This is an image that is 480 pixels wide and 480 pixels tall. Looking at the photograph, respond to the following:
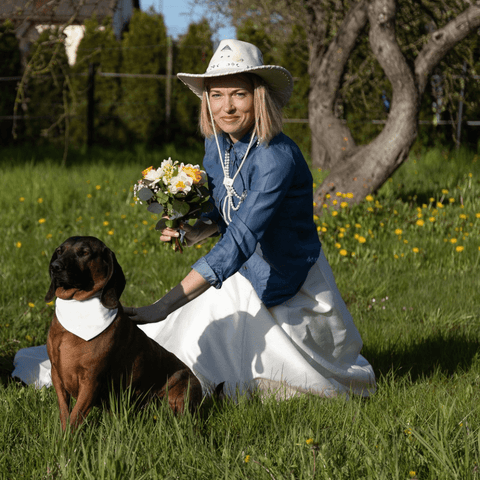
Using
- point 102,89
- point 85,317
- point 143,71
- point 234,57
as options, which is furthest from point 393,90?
point 102,89

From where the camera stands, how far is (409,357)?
3.86m

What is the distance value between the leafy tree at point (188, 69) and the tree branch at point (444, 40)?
25.8 ft

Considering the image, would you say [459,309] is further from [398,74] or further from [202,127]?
[398,74]

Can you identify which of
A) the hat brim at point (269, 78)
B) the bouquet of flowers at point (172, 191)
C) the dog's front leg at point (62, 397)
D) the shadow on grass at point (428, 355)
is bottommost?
the shadow on grass at point (428, 355)

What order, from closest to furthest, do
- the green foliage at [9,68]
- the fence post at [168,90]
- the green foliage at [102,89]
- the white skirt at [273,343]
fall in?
1. the white skirt at [273,343]
2. the green foliage at [9,68]
3. the green foliage at [102,89]
4. the fence post at [168,90]

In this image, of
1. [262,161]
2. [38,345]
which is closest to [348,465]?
[262,161]

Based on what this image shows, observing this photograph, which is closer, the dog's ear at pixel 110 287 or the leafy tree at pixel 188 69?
the dog's ear at pixel 110 287

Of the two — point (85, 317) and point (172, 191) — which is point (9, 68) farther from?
point (85, 317)

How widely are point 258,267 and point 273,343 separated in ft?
1.31

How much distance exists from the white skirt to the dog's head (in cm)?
98

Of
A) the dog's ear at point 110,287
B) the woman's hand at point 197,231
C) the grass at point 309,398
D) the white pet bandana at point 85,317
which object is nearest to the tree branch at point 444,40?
the grass at point 309,398

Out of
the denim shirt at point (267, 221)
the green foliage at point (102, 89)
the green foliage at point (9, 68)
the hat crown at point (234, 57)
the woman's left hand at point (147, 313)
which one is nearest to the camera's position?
the woman's left hand at point (147, 313)

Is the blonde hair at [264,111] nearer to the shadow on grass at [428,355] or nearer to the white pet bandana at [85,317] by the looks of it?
the white pet bandana at [85,317]

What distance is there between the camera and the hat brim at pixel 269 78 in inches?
105
